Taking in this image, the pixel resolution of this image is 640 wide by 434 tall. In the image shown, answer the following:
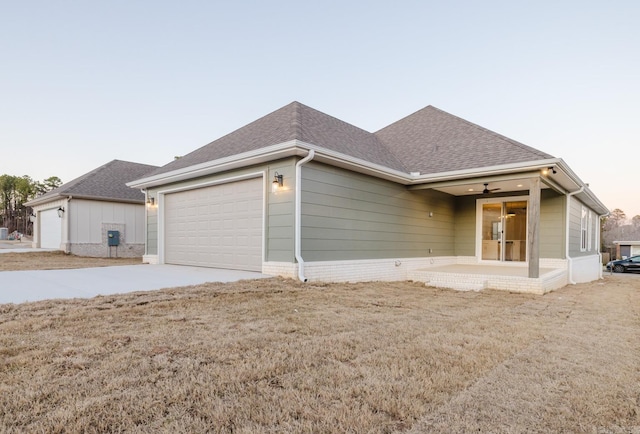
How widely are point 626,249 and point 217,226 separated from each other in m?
35.3

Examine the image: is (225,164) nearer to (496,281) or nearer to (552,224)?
(496,281)

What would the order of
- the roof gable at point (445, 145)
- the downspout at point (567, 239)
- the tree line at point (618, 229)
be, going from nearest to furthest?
the roof gable at point (445, 145), the downspout at point (567, 239), the tree line at point (618, 229)

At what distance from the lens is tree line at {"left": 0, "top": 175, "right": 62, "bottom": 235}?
127 ft

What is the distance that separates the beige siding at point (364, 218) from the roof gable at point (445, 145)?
45.6 inches

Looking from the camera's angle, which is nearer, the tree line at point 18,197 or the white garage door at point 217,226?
the white garage door at point 217,226

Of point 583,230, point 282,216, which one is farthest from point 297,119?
point 583,230

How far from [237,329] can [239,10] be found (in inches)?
403

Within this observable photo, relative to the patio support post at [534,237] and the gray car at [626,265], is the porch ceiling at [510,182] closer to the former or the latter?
the patio support post at [534,237]

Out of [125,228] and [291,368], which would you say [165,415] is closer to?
[291,368]

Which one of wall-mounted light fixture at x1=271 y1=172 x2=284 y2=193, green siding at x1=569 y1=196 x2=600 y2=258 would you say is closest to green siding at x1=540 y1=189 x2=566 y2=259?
green siding at x1=569 y1=196 x2=600 y2=258

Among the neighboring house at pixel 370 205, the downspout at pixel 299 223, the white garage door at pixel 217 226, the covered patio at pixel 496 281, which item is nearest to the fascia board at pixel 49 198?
the neighboring house at pixel 370 205

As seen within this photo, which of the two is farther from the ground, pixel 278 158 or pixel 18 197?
pixel 18 197

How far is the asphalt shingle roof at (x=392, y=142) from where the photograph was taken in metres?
7.90

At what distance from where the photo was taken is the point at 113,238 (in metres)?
14.9
